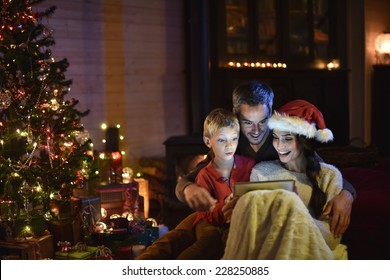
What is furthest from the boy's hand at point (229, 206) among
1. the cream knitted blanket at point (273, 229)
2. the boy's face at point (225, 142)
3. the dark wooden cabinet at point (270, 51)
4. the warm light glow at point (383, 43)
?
the dark wooden cabinet at point (270, 51)

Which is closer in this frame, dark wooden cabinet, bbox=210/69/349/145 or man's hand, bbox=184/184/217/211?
man's hand, bbox=184/184/217/211

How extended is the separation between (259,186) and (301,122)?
34cm

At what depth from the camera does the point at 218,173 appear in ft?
8.63

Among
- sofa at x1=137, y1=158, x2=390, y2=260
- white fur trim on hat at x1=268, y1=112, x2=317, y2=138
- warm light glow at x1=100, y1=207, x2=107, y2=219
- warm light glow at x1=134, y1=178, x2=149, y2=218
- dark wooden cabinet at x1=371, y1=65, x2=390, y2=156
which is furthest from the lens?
warm light glow at x1=134, y1=178, x2=149, y2=218

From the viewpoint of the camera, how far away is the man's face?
104 inches

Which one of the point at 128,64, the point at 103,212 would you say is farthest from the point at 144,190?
the point at 128,64

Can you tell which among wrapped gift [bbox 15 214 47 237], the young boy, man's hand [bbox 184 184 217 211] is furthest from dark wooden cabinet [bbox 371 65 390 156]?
wrapped gift [bbox 15 214 47 237]

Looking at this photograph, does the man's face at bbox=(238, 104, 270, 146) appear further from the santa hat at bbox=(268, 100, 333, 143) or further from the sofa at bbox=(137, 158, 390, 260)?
the sofa at bbox=(137, 158, 390, 260)

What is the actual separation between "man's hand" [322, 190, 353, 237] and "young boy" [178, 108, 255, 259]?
1.24ft

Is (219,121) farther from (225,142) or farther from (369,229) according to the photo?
(369,229)

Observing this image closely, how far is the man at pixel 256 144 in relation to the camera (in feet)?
8.53

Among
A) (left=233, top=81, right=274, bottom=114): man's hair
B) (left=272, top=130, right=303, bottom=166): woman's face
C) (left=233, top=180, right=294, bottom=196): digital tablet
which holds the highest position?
(left=233, top=81, right=274, bottom=114): man's hair

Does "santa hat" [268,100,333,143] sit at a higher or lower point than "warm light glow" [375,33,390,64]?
lower
